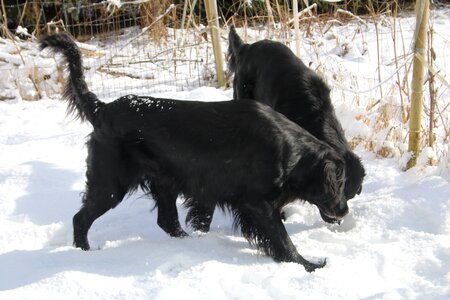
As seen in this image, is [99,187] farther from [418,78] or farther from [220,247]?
[418,78]

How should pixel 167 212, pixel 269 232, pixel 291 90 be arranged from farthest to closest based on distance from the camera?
pixel 291 90, pixel 167 212, pixel 269 232

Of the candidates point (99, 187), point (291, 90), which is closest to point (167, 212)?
point (99, 187)

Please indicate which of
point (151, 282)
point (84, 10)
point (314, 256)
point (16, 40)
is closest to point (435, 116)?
point (314, 256)

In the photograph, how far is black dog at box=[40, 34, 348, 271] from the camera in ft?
10.7

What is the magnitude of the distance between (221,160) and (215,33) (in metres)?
3.99

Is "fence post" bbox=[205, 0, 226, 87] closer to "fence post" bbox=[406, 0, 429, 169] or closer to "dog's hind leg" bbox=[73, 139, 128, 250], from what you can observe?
"fence post" bbox=[406, 0, 429, 169]

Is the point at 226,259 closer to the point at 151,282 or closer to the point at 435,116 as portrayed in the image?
the point at 151,282

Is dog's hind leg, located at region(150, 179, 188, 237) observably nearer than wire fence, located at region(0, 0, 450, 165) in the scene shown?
Yes

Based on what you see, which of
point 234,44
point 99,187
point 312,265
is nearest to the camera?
point 312,265

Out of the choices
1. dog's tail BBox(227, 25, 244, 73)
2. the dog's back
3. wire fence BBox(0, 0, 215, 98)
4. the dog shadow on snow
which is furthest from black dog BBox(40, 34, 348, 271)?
wire fence BBox(0, 0, 215, 98)

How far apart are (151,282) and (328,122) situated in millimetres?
1729

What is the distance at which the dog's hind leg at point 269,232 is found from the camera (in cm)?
325

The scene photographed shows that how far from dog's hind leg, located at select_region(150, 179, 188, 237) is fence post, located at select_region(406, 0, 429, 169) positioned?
1.91m

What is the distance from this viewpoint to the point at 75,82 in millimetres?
3633
